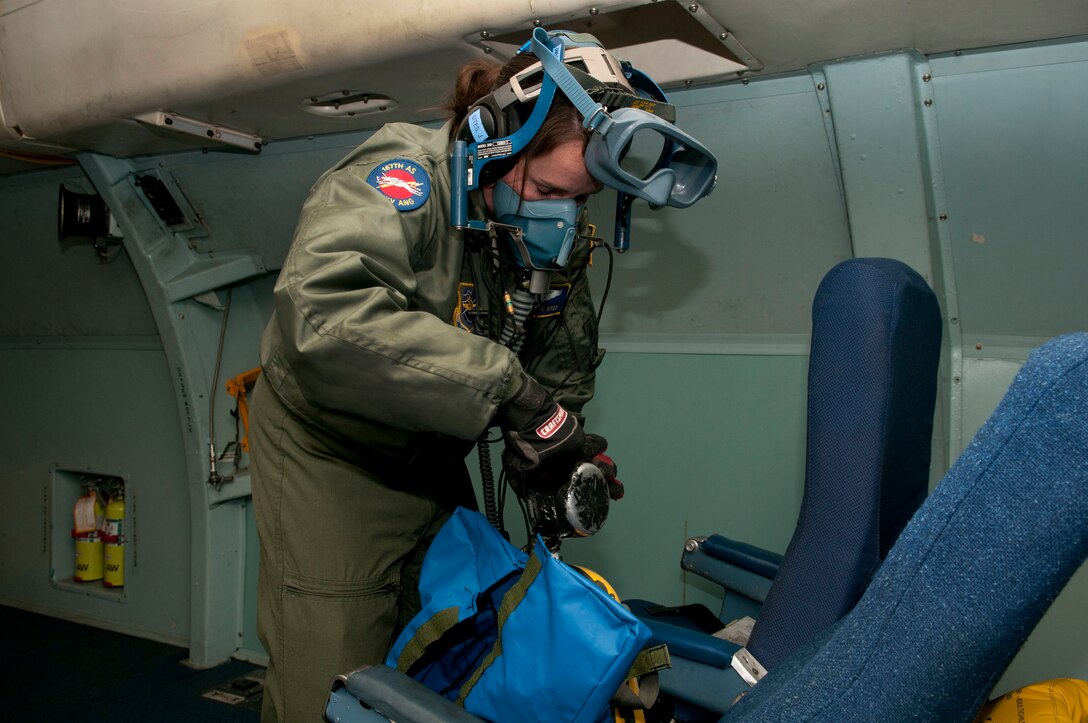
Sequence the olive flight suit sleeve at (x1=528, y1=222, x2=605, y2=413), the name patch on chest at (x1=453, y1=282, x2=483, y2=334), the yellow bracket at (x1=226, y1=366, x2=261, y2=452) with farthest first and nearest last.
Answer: the yellow bracket at (x1=226, y1=366, x2=261, y2=452) < the olive flight suit sleeve at (x1=528, y1=222, x2=605, y2=413) < the name patch on chest at (x1=453, y1=282, x2=483, y2=334)

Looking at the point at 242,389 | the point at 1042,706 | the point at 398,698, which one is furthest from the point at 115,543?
the point at 1042,706

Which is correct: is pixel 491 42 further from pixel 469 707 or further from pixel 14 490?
pixel 14 490

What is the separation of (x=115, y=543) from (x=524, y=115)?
3209mm

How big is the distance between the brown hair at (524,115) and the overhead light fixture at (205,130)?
108 cm

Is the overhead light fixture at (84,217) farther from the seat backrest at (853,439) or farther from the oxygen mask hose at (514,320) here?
the seat backrest at (853,439)

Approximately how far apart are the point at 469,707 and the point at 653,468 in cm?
157

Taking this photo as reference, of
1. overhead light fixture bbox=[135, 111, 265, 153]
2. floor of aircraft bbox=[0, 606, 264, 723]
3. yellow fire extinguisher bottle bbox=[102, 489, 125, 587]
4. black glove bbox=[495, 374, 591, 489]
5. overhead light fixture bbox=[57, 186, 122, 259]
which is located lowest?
floor of aircraft bbox=[0, 606, 264, 723]

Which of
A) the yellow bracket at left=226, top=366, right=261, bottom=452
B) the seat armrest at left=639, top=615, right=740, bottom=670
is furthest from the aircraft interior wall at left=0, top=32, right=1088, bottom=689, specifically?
the seat armrest at left=639, top=615, right=740, bottom=670

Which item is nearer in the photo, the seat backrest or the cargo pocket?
the seat backrest

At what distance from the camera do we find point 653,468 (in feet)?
9.45

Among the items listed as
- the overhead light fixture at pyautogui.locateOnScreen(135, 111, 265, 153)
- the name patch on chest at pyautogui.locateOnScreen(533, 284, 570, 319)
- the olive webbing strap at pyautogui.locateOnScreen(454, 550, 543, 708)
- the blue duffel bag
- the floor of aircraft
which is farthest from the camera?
the floor of aircraft

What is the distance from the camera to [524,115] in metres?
1.80

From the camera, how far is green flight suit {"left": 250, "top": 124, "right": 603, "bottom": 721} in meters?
1.53

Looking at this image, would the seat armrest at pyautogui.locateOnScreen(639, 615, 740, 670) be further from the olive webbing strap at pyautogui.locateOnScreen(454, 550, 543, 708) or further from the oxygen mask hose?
the oxygen mask hose
